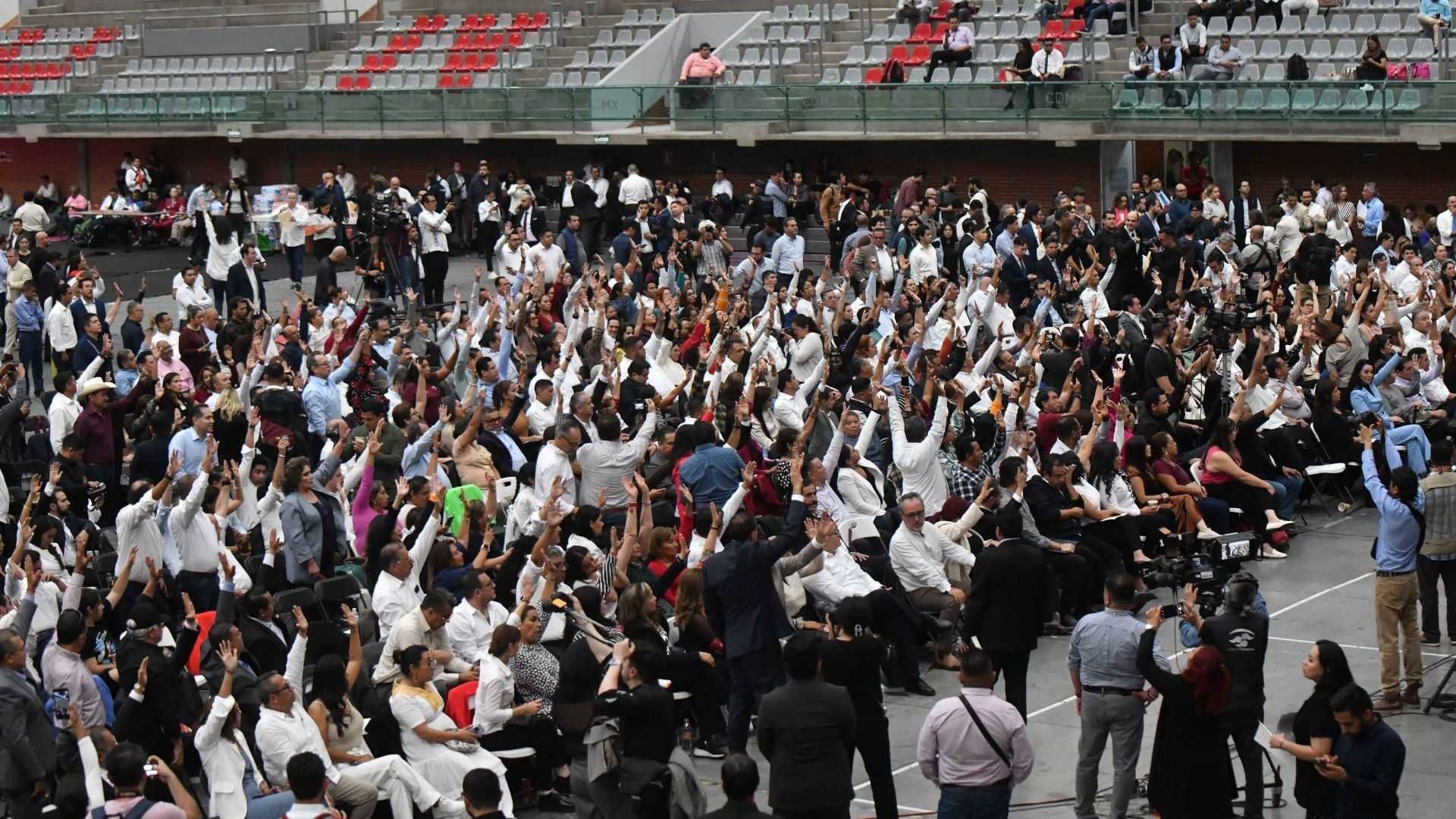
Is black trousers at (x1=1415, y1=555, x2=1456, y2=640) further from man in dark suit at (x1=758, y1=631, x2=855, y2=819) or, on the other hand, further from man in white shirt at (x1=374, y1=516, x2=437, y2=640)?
man in white shirt at (x1=374, y1=516, x2=437, y2=640)

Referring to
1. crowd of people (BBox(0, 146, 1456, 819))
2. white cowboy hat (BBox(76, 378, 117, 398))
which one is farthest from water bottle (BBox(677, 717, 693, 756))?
white cowboy hat (BBox(76, 378, 117, 398))

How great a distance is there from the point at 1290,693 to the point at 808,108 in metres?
17.3

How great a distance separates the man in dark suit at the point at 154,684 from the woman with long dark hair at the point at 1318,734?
5.31m

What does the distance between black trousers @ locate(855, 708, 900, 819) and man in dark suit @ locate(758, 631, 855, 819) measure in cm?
64

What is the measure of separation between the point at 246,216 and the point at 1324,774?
2396 cm

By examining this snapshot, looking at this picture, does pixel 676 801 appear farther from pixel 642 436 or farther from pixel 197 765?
pixel 642 436

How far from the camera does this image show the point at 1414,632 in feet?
38.2

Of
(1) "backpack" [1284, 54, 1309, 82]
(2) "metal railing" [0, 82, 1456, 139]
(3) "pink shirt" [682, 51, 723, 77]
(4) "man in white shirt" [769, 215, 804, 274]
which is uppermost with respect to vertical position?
(3) "pink shirt" [682, 51, 723, 77]

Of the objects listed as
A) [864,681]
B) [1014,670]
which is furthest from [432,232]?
[864,681]

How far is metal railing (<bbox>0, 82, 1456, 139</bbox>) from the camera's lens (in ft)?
79.7

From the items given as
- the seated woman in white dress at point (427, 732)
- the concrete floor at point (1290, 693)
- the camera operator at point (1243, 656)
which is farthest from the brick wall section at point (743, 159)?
the seated woman in white dress at point (427, 732)

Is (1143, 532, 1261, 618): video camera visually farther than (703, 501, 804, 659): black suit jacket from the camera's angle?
No

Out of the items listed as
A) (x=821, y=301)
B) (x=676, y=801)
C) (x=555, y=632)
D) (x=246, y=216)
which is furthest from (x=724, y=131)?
(x=676, y=801)

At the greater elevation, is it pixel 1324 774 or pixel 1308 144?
pixel 1308 144
